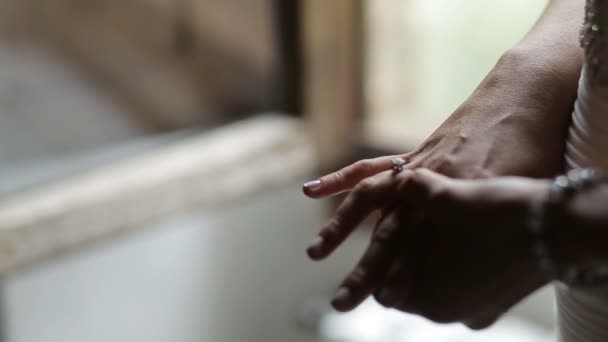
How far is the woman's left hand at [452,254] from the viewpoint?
41cm

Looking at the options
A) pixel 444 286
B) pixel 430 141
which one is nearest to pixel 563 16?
pixel 430 141

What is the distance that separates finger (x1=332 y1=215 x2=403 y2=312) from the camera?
0.43 metres

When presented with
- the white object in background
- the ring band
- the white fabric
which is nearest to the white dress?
the white fabric

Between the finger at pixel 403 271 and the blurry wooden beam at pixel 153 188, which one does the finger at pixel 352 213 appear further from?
the blurry wooden beam at pixel 153 188

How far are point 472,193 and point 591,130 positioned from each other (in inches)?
4.2

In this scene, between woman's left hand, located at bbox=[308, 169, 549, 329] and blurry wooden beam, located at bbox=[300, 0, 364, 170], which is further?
blurry wooden beam, located at bbox=[300, 0, 364, 170]

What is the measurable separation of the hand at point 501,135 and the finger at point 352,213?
43 mm

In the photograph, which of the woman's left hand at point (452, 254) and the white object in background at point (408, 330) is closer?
the woman's left hand at point (452, 254)

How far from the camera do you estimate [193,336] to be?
1.39 metres

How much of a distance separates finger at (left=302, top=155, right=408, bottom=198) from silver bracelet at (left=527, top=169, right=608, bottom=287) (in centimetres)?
13

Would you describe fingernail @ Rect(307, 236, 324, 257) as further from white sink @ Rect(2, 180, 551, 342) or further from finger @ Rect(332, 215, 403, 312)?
white sink @ Rect(2, 180, 551, 342)

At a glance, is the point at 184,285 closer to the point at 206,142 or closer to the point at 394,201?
the point at 206,142

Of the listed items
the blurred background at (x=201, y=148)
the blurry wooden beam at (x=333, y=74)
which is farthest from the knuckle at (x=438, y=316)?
the blurry wooden beam at (x=333, y=74)

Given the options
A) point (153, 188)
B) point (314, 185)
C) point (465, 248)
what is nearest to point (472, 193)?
point (465, 248)
